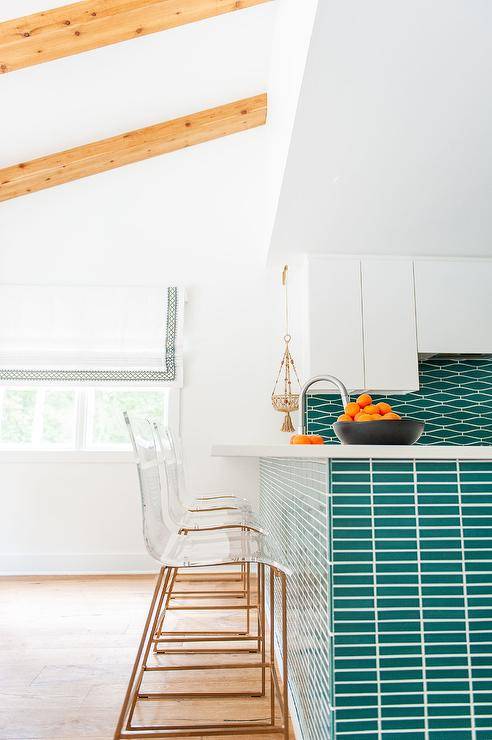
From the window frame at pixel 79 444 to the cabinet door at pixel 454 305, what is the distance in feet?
5.81

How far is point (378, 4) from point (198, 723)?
2224 mm

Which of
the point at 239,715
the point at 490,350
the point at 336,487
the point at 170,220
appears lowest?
the point at 239,715

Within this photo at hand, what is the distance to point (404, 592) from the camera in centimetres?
113

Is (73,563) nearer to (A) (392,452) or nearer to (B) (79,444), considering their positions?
(B) (79,444)

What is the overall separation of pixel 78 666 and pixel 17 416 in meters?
2.05

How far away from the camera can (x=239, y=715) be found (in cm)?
163

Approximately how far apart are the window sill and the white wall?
0.04 meters

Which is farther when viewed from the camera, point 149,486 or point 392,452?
point 149,486

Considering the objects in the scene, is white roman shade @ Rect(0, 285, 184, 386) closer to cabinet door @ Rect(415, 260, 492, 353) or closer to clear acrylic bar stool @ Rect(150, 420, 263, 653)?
clear acrylic bar stool @ Rect(150, 420, 263, 653)

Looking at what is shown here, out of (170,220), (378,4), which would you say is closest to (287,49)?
(378,4)

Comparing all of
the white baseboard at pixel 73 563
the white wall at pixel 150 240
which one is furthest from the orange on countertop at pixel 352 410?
the white baseboard at pixel 73 563

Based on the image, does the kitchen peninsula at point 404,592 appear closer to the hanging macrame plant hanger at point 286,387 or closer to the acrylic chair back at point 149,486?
the acrylic chair back at point 149,486

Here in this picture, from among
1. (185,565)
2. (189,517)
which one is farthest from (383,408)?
(189,517)

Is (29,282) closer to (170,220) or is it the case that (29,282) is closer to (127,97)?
(170,220)
